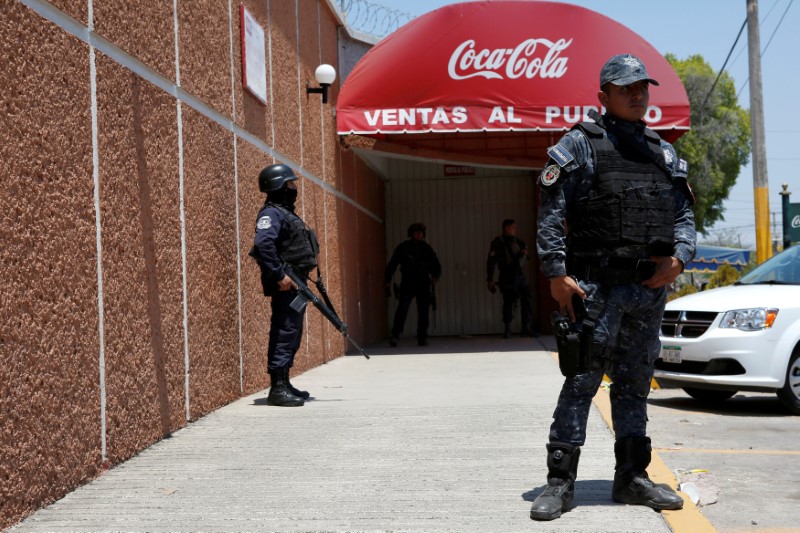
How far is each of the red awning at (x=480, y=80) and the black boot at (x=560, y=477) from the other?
27.1 feet

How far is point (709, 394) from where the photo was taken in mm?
9008

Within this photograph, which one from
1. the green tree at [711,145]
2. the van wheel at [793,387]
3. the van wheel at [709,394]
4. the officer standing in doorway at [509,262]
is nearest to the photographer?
the van wheel at [793,387]

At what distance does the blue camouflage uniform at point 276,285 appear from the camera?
23.8ft

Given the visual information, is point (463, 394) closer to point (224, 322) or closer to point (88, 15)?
point (224, 322)

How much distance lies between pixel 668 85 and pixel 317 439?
8.08 m

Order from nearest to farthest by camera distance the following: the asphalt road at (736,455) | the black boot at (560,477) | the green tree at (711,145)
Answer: the black boot at (560,477) < the asphalt road at (736,455) < the green tree at (711,145)

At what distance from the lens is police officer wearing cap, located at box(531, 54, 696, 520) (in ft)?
13.8

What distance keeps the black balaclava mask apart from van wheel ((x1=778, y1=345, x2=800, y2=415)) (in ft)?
13.8

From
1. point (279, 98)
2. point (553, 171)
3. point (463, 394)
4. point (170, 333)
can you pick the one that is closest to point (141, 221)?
point (170, 333)

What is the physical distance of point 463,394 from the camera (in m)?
8.44

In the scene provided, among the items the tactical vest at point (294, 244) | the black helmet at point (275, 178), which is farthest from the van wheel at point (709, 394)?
the black helmet at point (275, 178)

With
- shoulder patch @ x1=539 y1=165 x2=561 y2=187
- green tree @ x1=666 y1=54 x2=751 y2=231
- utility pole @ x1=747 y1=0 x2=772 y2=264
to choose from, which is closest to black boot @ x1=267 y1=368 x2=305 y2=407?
shoulder patch @ x1=539 y1=165 x2=561 y2=187

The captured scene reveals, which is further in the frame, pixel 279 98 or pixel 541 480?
pixel 279 98

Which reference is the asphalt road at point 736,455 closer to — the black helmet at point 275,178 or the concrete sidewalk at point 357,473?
Answer: the concrete sidewalk at point 357,473
